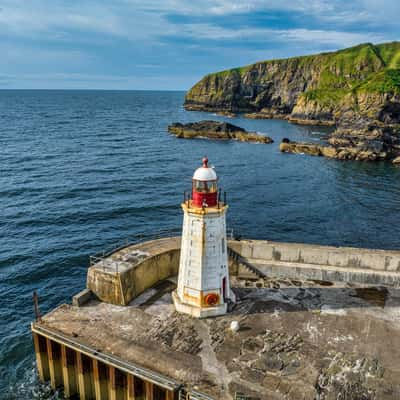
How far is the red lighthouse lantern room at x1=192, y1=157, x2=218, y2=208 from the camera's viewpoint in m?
17.8

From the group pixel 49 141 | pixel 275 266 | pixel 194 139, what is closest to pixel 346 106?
pixel 194 139

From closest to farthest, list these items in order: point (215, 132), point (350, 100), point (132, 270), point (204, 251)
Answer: point (204, 251), point (132, 270), point (215, 132), point (350, 100)

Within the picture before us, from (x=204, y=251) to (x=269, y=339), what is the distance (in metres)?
5.25

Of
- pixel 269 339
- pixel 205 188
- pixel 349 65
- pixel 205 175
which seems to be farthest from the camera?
pixel 349 65

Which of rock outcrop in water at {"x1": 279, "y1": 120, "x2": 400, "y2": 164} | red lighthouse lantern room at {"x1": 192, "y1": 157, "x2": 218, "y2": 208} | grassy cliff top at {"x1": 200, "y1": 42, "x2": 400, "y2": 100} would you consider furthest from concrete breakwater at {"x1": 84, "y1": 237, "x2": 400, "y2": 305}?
grassy cliff top at {"x1": 200, "y1": 42, "x2": 400, "y2": 100}

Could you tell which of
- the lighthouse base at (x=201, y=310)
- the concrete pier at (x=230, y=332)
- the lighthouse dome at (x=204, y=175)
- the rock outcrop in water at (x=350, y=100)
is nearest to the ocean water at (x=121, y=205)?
the concrete pier at (x=230, y=332)

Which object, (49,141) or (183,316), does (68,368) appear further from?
(49,141)

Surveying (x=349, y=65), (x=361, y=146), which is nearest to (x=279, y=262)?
(x=361, y=146)

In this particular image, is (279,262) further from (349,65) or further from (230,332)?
(349,65)

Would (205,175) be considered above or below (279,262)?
above

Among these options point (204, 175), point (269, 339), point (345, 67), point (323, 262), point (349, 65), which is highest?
point (349, 65)

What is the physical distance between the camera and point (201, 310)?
61.5 feet

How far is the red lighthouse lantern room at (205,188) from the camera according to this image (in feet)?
58.3

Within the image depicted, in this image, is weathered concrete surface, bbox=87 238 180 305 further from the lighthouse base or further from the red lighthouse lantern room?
the red lighthouse lantern room
